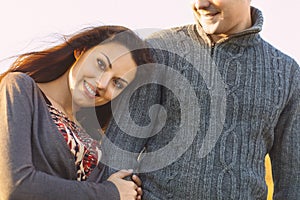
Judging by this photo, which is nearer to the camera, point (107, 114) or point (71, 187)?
point (71, 187)

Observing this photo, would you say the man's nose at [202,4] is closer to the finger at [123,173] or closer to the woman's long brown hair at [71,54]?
the woman's long brown hair at [71,54]

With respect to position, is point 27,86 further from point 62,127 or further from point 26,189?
point 26,189

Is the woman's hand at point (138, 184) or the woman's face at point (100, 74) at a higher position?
the woman's face at point (100, 74)

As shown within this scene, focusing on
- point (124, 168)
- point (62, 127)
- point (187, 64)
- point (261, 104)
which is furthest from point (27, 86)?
point (261, 104)

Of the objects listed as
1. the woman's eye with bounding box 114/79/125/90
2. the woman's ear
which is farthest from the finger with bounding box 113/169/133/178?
the woman's ear

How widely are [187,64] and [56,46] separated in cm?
55

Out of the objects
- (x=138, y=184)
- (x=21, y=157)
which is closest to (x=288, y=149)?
(x=138, y=184)

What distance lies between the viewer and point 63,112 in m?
2.55

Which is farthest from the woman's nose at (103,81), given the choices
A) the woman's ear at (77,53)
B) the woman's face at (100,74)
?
the woman's ear at (77,53)

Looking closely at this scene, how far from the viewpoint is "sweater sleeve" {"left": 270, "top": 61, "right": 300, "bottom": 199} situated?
2.77m

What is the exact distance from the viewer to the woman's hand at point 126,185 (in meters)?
2.46

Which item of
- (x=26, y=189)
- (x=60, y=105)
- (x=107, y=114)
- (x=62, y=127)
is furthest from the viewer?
(x=107, y=114)

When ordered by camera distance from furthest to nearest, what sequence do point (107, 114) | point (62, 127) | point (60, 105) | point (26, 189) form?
point (107, 114), point (60, 105), point (62, 127), point (26, 189)

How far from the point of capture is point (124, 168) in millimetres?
2615
